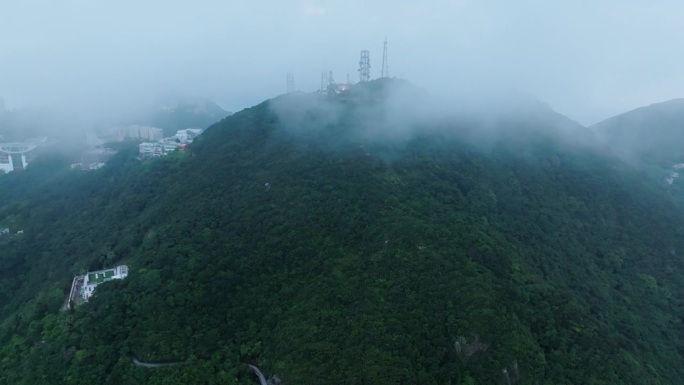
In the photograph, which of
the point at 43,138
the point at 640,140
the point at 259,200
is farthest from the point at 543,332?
the point at 43,138

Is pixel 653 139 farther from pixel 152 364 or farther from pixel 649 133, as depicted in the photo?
pixel 152 364

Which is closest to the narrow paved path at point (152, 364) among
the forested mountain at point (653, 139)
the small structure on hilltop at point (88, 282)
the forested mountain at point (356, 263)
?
the forested mountain at point (356, 263)

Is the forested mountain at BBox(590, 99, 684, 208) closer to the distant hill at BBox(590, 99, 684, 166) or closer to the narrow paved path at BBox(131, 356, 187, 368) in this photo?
the distant hill at BBox(590, 99, 684, 166)

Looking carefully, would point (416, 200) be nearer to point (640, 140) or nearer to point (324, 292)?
point (324, 292)

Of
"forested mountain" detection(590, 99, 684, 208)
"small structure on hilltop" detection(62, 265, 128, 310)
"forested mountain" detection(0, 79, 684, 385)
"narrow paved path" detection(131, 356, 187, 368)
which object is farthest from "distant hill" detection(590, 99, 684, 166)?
"small structure on hilltop" detection(62, 265, 128, 310)

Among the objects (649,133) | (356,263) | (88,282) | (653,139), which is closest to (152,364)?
(88,282)

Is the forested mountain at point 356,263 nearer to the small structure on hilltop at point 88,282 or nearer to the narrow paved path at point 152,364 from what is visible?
the narrow paved path at point 152,364
